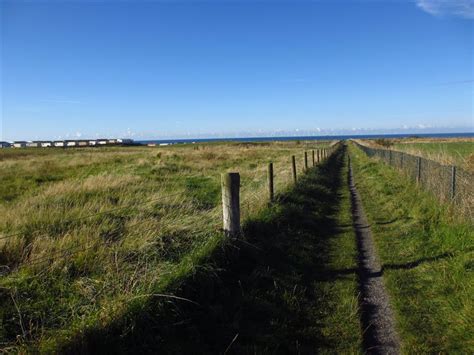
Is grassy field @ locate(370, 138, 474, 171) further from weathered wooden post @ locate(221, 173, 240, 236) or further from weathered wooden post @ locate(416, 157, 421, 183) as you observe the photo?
weathered wooden post @ locate(221, 173, 240, 236)

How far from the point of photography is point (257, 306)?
493 centimetres

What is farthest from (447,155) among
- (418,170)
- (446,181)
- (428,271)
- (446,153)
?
(428,271)

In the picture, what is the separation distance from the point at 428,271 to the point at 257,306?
304cm

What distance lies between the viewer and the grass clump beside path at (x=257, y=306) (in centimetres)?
397

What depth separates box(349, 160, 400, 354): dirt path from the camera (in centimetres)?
418

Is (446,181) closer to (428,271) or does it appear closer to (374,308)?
(428,271)

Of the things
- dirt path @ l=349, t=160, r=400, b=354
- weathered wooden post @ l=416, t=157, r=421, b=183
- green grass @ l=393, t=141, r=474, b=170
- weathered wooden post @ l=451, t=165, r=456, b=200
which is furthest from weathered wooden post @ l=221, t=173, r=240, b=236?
green grass @ l=393, t=141, r=474, b=170

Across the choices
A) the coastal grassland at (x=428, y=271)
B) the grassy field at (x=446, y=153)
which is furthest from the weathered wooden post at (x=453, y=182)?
the grassy field at (x=446, y=153)

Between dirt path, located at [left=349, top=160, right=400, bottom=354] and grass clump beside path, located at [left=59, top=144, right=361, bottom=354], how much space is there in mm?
135

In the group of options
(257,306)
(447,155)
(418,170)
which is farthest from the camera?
(447,155)

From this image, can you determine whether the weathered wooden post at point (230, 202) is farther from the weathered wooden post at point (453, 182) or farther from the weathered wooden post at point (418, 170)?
the weathered wooden post at point (418, 170)

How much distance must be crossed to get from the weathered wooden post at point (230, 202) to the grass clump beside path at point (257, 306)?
24 centimetres

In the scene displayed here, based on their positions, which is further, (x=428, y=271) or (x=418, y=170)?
(x=418, y=170)

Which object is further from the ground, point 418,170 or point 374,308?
point 418,170
